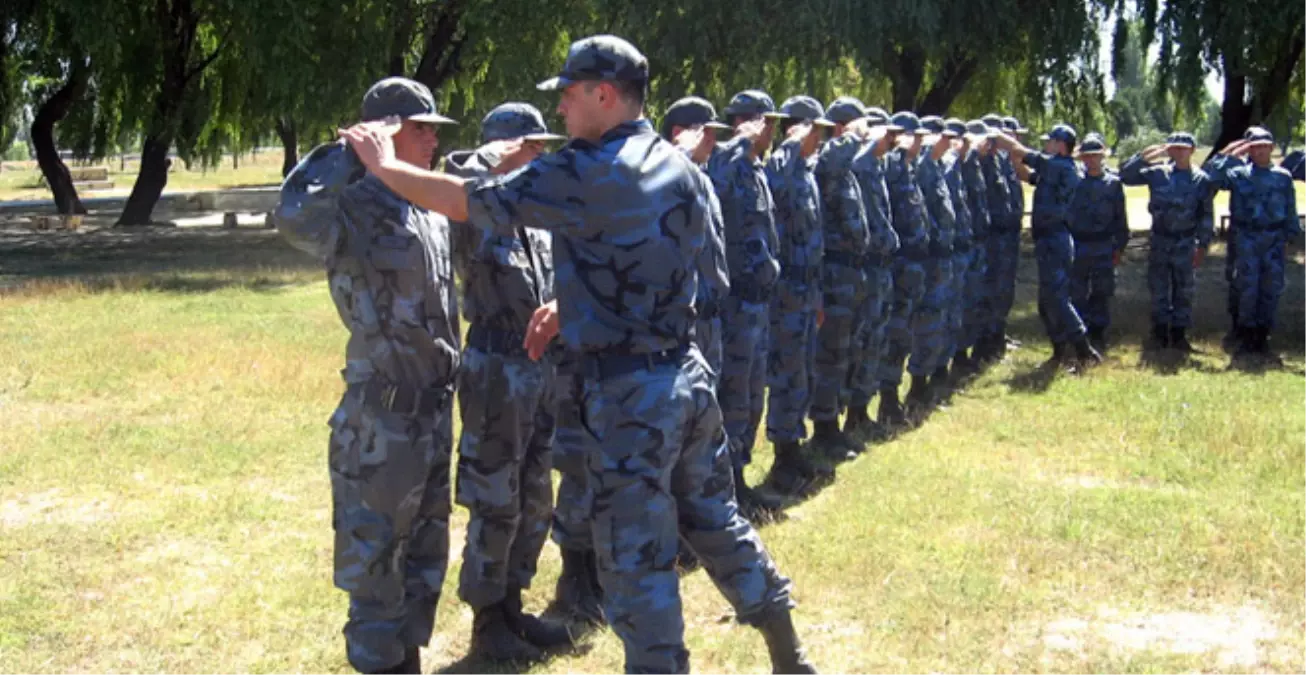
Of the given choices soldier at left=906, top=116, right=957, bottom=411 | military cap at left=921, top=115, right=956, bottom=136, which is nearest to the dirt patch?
soldier at left=906, top=116, right=957, bottom=411

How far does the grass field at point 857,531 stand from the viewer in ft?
16.6

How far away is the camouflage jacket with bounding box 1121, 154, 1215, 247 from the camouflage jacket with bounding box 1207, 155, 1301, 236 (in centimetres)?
25

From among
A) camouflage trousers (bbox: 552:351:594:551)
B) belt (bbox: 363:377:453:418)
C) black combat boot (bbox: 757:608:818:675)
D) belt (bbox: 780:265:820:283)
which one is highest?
belt (bbox: 780:265:820:283)

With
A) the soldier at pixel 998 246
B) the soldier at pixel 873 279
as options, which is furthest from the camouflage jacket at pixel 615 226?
the soldier at pixel 998 246

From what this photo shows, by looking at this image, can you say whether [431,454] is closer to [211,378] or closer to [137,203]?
[211,378]

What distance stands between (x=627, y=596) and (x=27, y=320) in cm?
1121

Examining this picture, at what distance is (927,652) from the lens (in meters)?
4.96

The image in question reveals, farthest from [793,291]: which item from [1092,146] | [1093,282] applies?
[1093,282]

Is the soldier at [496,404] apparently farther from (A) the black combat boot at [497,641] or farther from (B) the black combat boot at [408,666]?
(B) the black combat boot at [408,666]

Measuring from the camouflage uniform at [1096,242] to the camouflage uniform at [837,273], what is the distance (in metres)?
4.53

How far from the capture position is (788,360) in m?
7.23

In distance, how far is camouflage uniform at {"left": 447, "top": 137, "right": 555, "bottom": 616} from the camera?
4.77m

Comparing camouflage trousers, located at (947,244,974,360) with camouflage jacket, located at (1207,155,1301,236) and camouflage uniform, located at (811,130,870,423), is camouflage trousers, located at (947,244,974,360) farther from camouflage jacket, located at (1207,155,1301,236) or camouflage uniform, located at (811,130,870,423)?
camouflage jacket, located at (1207,155,1301,236)

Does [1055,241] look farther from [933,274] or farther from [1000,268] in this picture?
[933,274]
